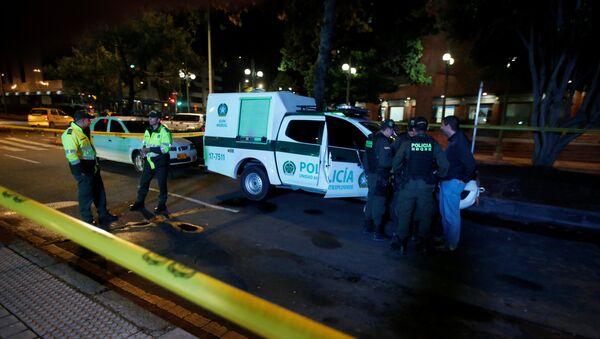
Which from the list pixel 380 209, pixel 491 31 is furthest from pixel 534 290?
pixel 491 31

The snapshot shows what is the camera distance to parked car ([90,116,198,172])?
33.6ft

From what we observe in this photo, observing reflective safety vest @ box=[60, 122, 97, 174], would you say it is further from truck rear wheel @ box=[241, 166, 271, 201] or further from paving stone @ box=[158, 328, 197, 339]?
paving stone @ box=[158, 328, 197, 339]

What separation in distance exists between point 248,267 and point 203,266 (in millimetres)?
564

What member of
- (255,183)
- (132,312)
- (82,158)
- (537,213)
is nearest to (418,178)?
(132,312)

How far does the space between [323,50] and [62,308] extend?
11.4 meters

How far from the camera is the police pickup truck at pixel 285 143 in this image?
6297 millimetres

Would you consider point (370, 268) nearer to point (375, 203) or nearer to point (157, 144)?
point (375, 203)

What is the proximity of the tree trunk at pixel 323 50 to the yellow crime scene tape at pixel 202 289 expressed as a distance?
10473mm

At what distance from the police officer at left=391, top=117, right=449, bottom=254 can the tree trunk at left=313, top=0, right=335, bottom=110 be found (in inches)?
302

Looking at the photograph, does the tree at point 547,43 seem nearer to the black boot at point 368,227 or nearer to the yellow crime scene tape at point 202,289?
the black boot at point 368,227

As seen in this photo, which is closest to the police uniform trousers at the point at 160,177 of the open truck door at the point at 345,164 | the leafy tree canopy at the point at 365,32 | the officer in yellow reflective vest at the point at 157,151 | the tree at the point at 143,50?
the officer in yellow reflective vest at the point at 157,151

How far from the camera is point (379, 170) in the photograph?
5188 millimetres

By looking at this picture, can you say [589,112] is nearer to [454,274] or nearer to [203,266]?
[454,274]

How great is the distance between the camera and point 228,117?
7.63 meters
